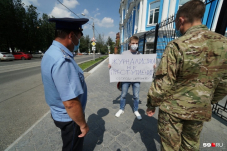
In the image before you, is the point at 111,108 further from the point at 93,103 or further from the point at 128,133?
the point at 128,133

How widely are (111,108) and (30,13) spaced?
3556 cm

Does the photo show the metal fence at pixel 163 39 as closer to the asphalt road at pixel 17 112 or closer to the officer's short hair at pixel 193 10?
the officer's short hair at pixel 193 10

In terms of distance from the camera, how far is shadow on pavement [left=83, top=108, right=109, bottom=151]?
194cm

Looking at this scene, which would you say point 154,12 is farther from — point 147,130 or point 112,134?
point 112,134

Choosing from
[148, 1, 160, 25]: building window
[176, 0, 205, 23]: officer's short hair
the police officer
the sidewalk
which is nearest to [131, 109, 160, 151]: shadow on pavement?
the sidewalk

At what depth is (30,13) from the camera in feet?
84.9

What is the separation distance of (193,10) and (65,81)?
58.6 inches

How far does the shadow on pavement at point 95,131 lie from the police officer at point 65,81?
0.74 m

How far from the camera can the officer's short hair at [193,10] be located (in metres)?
1.02

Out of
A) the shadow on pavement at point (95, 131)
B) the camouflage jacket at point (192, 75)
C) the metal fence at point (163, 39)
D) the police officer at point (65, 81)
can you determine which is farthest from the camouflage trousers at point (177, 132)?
the metal fence at point (163, 39)

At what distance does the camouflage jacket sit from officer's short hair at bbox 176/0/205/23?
0.38ft

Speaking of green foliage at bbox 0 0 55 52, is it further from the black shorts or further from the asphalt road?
the black shorts

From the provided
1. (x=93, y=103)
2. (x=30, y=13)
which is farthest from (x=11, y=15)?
(x=93, y=103)

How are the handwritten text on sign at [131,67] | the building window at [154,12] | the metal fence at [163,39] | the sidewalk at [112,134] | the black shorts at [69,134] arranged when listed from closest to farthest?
the black shorts at [69,134] < the sidewalk at [112,134] < the handwritten text on sign at [131,67] < the metal fence at [163,39] < the building window at [154,12]
